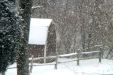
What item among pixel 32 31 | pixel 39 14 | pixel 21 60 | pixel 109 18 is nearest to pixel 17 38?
pixel 21 60

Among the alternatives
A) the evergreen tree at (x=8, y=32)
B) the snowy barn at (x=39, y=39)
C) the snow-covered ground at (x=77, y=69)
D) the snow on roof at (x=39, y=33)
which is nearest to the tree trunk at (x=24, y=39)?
the evergreen tree at (x=8, y=32)

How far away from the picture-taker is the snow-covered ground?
64.3 feet

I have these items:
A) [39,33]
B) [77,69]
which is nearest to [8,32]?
[77,69]

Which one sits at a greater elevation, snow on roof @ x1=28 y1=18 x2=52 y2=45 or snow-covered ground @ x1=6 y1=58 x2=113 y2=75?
snow on roof @ x1=28 y1=18 x2=52 y2=45

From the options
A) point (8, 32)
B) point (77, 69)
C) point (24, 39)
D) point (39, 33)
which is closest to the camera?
point (8, 32)

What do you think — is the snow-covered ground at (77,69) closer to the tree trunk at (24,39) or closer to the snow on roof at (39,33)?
the snow on roof at (39,33)

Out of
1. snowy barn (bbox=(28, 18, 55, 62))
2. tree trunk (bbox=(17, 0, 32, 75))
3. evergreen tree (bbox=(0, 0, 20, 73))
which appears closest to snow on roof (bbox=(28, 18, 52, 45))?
snowy barn (bbox=(28, 18, 55, 62))

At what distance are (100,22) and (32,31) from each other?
9.07 metres

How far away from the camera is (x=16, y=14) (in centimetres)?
1131

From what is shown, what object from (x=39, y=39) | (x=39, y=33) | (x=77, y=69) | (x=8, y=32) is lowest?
(x=77, y=69)

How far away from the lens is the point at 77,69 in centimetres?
2108

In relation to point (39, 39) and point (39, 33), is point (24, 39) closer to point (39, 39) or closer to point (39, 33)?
point (39, 39)

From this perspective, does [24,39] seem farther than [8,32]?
Yes

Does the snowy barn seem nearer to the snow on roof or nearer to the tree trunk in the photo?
the snow on roof
